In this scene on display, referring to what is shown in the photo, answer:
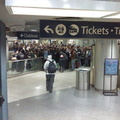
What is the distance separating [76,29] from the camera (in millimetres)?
3529

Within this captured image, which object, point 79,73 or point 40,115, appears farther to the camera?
point 79,73

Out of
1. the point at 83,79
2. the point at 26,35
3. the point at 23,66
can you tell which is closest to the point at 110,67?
the point at 83,79

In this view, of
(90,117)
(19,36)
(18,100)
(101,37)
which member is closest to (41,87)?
→ (18,100)

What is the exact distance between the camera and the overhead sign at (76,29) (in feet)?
11.4

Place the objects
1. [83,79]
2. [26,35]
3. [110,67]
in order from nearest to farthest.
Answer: [110,67]
[83,79]
[26,35]

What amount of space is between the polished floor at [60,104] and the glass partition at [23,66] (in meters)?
2.57

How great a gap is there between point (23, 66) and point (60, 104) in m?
6.19

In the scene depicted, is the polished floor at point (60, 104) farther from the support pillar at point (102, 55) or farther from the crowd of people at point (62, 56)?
the crowd of people at point (62, 56)

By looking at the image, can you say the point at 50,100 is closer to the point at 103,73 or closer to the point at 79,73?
the point at 79,73

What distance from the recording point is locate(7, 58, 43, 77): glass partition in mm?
10820

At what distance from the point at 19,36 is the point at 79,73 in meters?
3.14

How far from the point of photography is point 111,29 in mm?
3617

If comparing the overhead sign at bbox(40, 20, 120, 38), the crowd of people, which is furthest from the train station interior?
the crowd of people

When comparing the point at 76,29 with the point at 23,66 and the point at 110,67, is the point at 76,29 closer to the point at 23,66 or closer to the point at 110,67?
the point at 110,67
